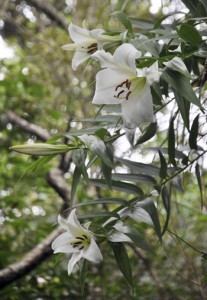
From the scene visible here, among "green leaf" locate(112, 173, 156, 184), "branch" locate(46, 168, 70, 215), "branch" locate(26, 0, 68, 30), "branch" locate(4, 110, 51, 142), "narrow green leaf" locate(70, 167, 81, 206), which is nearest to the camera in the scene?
"narrow green leaf" locate(70, 167, 81, 206)

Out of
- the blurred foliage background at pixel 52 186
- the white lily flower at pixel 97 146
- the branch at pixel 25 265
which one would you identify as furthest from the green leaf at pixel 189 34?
the branch at pixel 25 265

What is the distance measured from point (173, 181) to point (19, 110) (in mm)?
1049

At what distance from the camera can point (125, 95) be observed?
21.5 inches

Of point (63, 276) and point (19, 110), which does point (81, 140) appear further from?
point (19, 110)

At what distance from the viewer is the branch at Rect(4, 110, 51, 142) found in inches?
60.7

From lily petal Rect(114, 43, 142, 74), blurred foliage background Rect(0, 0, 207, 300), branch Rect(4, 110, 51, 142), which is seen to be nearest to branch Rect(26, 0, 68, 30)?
blurred foliage background Rect(0, 0, 207, 300)

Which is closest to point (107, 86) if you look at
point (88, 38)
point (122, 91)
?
point (122, 91)

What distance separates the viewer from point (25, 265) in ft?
3.84

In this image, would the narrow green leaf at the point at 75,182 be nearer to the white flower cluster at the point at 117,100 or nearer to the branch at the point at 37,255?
the white flower cluster at the point at 117,100

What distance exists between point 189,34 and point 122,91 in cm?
11

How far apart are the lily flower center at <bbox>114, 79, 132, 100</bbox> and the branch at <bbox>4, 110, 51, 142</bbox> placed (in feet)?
3.32

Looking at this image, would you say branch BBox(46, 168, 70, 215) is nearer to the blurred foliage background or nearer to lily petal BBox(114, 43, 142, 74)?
the blurred foliage background

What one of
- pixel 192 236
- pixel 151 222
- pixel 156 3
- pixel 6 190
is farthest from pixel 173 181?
pixel 156 3

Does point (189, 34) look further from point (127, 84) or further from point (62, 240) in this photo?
point (62, 240)
